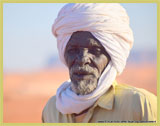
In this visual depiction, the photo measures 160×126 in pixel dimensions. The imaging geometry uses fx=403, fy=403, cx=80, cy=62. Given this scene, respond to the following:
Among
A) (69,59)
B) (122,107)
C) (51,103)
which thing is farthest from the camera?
(51,103)

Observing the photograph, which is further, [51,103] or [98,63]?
[51,103]

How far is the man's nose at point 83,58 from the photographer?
11.3ft

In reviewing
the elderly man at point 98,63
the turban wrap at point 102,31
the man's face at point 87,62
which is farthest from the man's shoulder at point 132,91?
the man's face at point 87,62

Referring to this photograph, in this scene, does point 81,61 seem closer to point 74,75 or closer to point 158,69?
point 74,75

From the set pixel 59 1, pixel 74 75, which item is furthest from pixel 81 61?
Answer: pixel 59 1

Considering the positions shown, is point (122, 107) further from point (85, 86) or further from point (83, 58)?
point (83, 58)

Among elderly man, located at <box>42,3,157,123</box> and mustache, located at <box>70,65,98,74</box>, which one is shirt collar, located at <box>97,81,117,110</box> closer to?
elderly man, located at <box>42,3,157,123</box>

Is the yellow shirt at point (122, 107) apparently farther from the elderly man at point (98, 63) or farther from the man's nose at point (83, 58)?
the man's nose at point (83, 58)

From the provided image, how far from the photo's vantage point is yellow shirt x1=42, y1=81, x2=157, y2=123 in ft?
11.0

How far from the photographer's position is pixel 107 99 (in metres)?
3.49

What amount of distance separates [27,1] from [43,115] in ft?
3.72

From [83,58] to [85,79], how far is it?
0.19m

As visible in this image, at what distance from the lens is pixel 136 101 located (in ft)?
11.1

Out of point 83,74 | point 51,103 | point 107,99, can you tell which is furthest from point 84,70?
point 51,103
